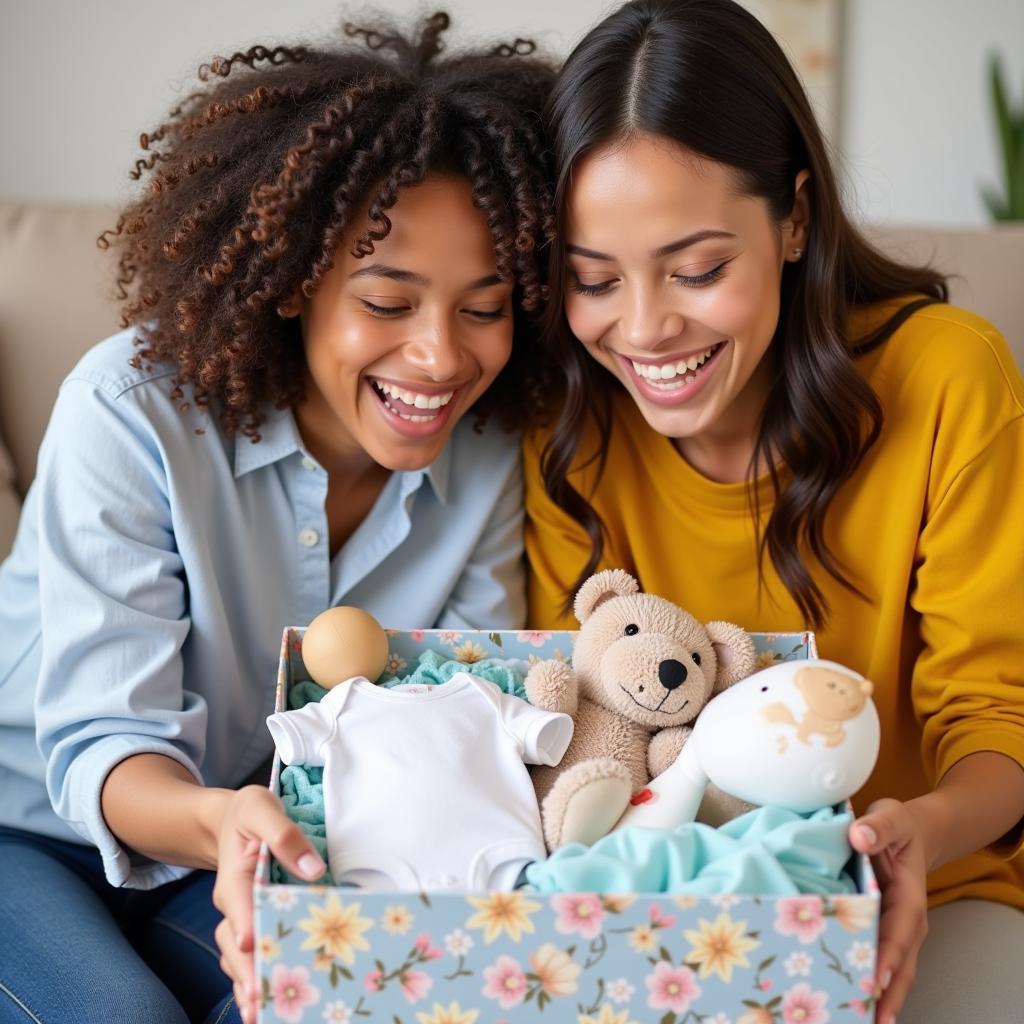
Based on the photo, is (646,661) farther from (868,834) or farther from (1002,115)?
(1002,115)

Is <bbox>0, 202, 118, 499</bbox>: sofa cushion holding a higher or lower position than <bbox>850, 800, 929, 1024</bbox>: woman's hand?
higher

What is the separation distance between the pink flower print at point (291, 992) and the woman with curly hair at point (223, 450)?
0.23 m

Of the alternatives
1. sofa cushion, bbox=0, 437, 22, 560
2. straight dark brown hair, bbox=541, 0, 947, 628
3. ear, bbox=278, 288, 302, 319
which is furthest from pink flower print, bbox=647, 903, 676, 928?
sofa cushion, bbox=0, 437, 22, 560

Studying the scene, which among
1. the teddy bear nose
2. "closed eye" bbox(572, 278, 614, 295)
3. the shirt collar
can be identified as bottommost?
the teddy bear nose

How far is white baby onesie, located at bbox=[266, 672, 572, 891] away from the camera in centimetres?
83

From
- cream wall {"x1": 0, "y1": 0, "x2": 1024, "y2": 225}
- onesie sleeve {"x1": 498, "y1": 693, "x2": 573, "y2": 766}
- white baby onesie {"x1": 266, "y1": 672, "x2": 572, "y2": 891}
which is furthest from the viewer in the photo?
cream wall {"x1": 0, "y1": 0, "x2": 1024, "y2": 225}

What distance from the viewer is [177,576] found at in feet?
3.94

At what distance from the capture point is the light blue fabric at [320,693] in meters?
0.89

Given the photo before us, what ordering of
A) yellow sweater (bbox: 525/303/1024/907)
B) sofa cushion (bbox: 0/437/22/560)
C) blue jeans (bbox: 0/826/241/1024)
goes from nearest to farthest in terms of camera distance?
blue jeans (bbox: 0/826/241/1024) < yellow sweater (bbox: 525/303/1024/907) < sofa cushion (bbox: 0/437/22/560)

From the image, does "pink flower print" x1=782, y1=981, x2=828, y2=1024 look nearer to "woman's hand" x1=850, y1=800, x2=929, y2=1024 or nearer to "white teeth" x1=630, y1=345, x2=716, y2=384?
"woman's hand" x1=850, y1=800, x2=929, y2=1024

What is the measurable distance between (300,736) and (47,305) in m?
0.87

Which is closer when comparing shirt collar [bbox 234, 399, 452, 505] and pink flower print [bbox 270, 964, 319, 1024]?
pink flower print [bbox 270, 964, 319, 1024]

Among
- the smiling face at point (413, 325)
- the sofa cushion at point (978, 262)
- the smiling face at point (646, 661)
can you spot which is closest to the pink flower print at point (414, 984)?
the smiling face at point (646, 661)

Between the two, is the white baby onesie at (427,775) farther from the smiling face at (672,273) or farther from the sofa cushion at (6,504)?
the sofa cushion at (6,504)
